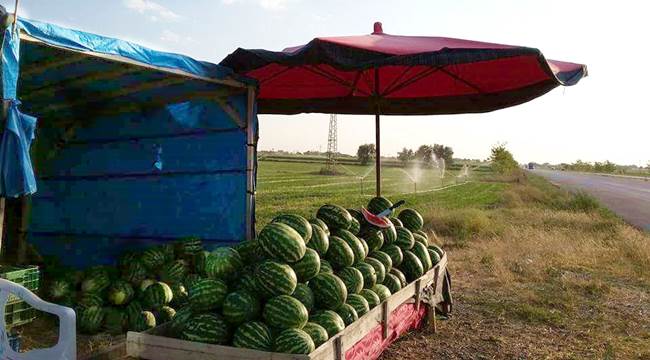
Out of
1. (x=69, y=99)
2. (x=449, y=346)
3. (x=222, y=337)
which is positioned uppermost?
(x=69, y=99)

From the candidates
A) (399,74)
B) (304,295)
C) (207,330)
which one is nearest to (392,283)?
(304,295)

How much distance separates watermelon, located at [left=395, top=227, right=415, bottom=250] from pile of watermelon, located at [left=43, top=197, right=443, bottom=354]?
11 mm

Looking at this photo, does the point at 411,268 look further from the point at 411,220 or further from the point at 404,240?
the point at 411,220

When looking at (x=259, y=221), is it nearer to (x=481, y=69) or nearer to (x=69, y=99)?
(x=69, y=99)

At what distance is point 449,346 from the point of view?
229 inches

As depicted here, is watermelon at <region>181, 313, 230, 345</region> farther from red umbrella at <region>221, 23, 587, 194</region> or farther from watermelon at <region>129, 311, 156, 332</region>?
red umbrella at <region>221, 23, 587, 194</region>

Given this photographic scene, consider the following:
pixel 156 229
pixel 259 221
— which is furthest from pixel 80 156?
pixel 259 221

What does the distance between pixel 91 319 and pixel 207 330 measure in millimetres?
2931

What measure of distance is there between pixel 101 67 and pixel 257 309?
138 inches

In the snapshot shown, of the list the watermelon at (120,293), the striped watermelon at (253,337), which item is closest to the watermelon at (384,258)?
the striped watermelon at (253,337)

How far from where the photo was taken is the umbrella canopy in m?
5.22

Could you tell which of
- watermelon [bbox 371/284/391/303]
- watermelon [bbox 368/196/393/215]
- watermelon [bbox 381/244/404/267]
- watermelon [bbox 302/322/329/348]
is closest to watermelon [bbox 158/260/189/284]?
watermelon [bbox 368/196/393/215]

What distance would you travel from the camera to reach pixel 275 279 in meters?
3.74

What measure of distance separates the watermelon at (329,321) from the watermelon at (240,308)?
424mm
